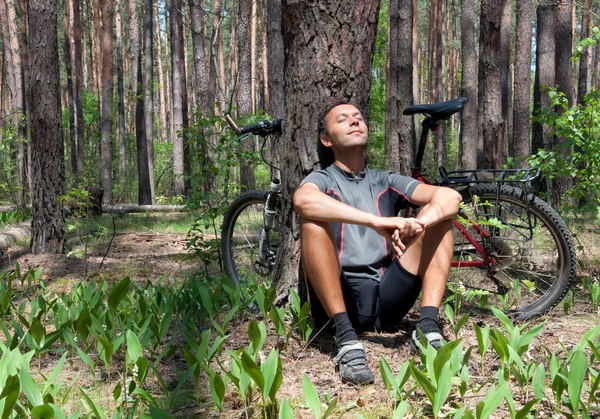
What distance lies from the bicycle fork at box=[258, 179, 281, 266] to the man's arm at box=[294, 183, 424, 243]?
1.64 meters

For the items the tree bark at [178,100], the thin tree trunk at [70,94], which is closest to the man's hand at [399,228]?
the tree bark at [178,100]

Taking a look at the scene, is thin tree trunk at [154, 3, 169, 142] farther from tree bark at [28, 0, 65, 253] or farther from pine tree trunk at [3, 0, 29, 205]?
tree bark at [28, 0, 65, 253]

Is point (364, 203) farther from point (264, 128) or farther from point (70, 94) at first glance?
point (70, 94)

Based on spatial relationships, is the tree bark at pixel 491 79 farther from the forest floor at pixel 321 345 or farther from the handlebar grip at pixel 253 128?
the handlebar grip at pixel 253 128

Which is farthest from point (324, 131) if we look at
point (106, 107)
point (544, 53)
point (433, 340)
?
point (106, 107)

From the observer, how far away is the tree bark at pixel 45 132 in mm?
6367

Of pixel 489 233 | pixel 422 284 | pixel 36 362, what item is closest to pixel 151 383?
pixel 36 362

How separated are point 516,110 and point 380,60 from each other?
806 centimetres

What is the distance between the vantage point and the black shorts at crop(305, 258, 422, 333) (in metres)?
3.01

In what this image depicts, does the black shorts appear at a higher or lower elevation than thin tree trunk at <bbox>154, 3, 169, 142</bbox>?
lower

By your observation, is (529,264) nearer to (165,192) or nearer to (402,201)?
(402,201)

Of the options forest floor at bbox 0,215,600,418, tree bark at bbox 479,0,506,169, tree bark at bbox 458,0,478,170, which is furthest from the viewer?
tree bark at bbox 458,0,478,170

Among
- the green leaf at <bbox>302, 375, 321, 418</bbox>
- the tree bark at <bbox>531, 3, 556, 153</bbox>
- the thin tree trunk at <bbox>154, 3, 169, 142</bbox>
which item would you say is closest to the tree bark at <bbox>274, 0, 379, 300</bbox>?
the green leaf at <bbox>302, 375, 321, 418</bbox>

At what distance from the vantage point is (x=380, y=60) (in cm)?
1850
